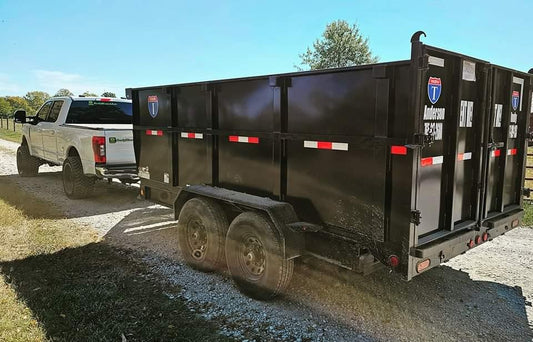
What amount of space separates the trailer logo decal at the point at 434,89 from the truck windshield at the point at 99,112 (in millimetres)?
8068

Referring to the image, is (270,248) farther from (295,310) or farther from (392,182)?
(392,182)

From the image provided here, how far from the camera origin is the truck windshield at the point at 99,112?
9734 mm

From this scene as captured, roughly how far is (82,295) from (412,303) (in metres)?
3.36

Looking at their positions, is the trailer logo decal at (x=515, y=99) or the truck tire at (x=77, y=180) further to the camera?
the truck tire at (x=77, y=180)

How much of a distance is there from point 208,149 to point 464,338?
343 cm

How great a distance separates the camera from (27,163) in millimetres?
12070

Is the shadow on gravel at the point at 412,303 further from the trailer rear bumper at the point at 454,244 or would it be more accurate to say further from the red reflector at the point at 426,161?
the red reflector at the point at 426,161

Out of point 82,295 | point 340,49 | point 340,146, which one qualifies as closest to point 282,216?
point 340,146

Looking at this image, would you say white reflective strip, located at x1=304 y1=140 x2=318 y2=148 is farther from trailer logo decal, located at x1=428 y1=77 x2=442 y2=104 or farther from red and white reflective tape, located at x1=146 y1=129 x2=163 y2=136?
red and white reflective tape, located at x1=146 y1=129 x2=163 y2=136

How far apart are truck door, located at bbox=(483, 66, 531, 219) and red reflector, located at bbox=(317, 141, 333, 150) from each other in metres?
1.69

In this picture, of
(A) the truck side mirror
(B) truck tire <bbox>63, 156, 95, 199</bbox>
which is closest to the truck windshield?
(B) truck tire <bbox>63, 156, 95, 199</bbox>

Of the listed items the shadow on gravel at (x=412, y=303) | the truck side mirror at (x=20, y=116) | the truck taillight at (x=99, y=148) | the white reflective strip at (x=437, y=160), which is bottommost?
the shadow on gravel at (x=412, y=303)

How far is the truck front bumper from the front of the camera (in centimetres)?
830

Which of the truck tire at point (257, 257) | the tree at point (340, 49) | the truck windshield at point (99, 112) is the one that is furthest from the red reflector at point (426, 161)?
the tree at point (340, 49)
